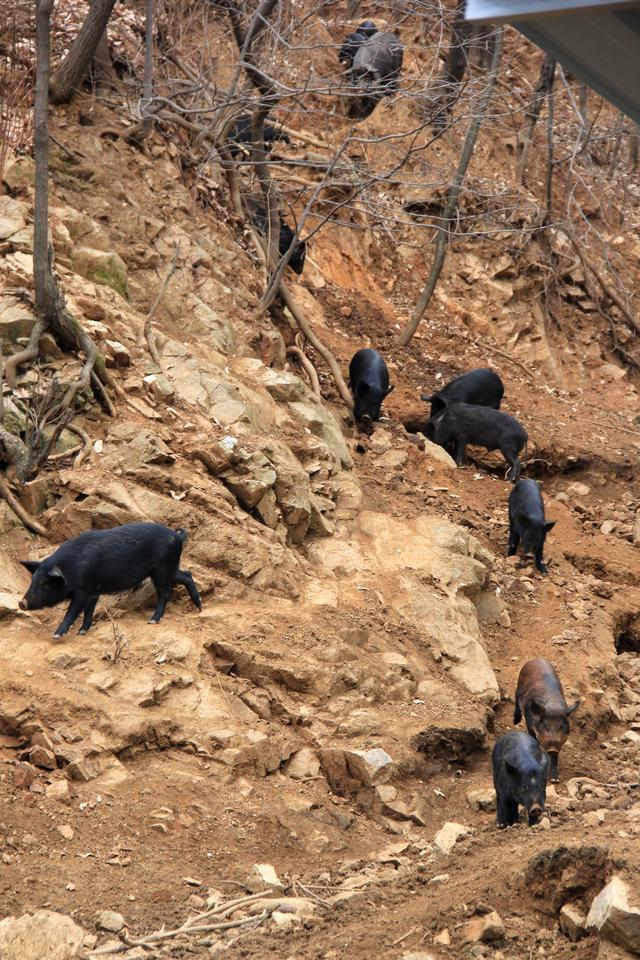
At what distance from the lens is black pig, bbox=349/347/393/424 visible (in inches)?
569

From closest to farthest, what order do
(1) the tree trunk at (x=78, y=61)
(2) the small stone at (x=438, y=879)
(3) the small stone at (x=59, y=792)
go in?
(2) the small stone at (x=438, y=879) < (3) the small stone at (x=59, y=792) < (1) the tree trunk at (x=78, y=61)

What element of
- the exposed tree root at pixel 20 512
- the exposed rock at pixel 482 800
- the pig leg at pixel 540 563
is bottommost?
the pig leg at pixel 540 563

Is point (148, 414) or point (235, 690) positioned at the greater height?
point (148, 414)

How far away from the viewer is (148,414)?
10.5m

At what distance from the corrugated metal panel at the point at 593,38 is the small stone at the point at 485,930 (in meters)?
3.56

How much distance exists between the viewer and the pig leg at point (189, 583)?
889cm

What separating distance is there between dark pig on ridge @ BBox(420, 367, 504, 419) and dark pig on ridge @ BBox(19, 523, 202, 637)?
767cm

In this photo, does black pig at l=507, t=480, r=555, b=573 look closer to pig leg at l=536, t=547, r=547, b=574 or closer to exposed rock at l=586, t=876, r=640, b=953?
pig leg at l=536, t=547, r=547, b=574

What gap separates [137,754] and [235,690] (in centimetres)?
106

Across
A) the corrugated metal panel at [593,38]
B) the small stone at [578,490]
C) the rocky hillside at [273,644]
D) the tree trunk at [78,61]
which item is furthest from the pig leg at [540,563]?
the corrugated metal panel at [593,38]

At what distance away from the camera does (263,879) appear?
259 inches

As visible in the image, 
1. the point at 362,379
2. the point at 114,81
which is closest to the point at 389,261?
the point at 362,379

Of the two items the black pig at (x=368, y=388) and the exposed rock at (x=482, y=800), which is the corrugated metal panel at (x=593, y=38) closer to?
the exposed rock at (x=482, y=800)

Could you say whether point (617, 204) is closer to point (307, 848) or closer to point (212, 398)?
point (212, 398)
